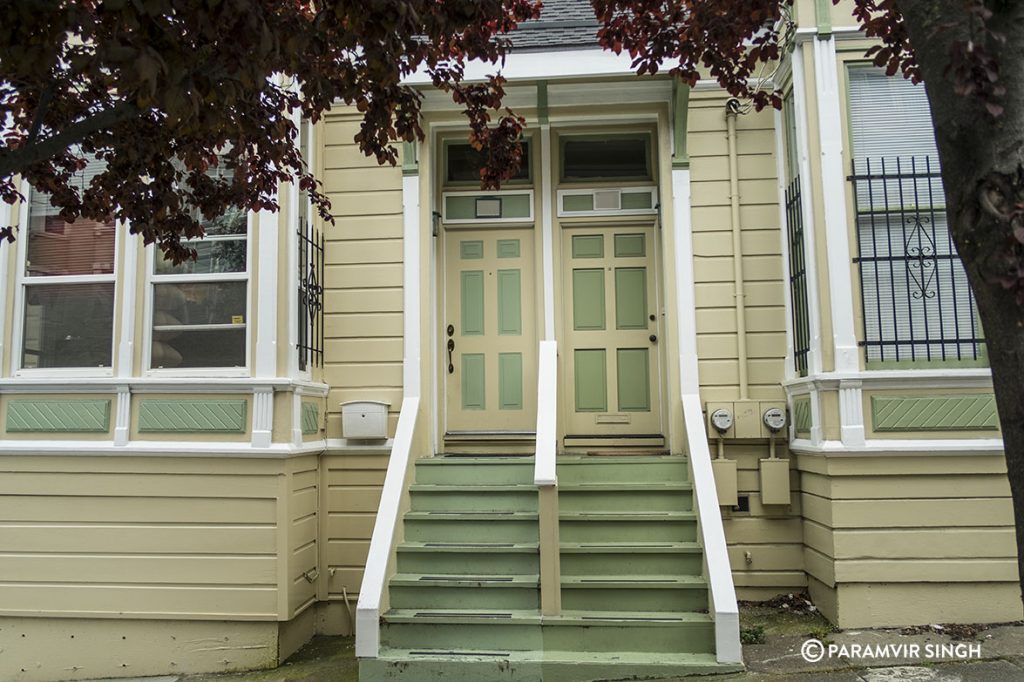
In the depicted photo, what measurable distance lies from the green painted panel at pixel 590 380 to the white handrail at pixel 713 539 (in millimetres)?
841

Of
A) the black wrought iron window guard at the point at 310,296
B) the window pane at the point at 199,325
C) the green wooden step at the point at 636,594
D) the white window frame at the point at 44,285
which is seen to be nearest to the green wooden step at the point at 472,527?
the green wooden step at the point at 636,594

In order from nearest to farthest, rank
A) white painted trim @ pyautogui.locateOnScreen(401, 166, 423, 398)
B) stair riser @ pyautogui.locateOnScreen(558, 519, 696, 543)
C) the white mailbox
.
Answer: stair riser @ pyautogui.locateOnScreen(558, 519, 696, 543) → the white mailbox → white painted trim @ pyautogui.locateOnScreen(401, 166, 423, 398)

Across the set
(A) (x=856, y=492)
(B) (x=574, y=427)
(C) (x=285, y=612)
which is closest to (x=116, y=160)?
(C) (x=285, y=612)

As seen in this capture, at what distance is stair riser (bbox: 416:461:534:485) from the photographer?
5848 millimetres

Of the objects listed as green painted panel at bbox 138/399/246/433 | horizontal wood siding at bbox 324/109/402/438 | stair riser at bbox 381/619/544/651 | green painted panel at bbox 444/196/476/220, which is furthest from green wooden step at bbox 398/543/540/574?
green painted panel at bbox 444/196/476/220

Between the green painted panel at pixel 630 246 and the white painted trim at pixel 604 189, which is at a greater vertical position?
the white painted trim at pixel 604 189

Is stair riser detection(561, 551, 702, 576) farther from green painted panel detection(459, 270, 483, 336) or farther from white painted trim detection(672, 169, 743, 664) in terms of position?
green painted panel detection(459, 270, 483, 336)

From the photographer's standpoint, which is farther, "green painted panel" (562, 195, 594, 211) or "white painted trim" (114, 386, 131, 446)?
"green painted panel" (562, 195, 594, 211)

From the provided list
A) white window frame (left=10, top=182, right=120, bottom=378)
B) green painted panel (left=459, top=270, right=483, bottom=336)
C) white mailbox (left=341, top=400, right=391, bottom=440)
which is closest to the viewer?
white window frame (left=10, top=182, right=120, bottom=378)

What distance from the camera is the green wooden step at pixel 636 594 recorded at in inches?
193

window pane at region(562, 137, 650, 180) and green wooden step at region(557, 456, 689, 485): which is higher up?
window pane at region(562, 137, 650, 180)

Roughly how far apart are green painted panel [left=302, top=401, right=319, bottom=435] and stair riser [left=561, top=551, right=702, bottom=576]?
215 centimetres

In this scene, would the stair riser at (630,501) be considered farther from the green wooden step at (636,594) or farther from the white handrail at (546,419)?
the green wooden step at (636,594)

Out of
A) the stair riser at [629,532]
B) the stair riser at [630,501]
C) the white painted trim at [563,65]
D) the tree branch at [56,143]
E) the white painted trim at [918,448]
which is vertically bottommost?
the stair riser at [629,532]
